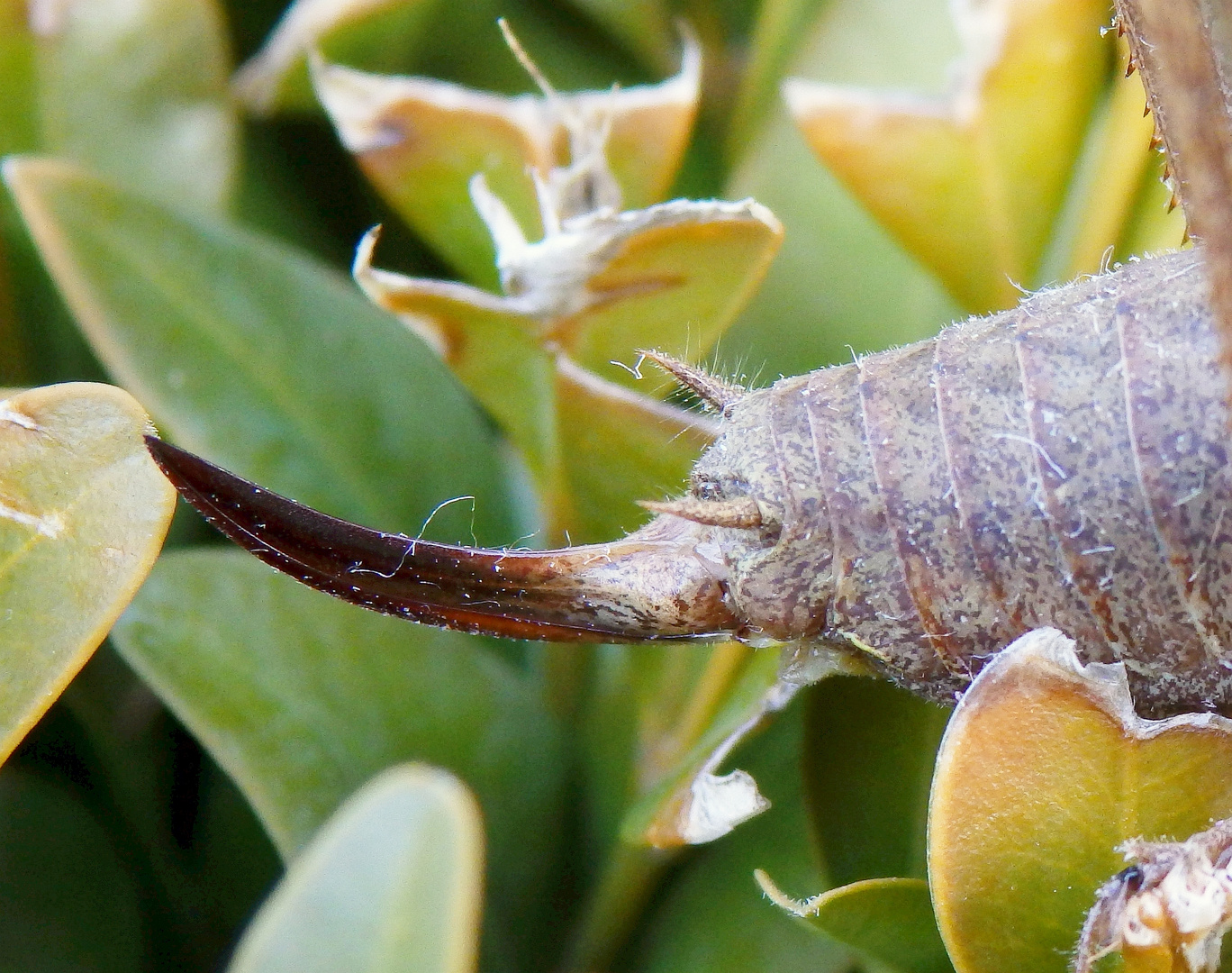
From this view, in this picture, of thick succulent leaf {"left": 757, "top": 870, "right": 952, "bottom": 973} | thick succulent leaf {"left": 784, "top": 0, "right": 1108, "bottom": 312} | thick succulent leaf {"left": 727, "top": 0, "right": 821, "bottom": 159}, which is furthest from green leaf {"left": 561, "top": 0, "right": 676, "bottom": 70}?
thick succulent leaf {"left": 757, "top": 870, "right": 952, "bottom": 973}

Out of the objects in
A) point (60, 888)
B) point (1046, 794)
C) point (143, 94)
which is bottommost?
point (60, 888)

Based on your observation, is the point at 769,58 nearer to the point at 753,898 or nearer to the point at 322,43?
the point at 322,43

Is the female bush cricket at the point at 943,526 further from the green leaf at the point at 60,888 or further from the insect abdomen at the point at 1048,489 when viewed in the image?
the green leaf at the point at 60,888

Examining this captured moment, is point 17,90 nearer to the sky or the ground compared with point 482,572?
nearer to the sky

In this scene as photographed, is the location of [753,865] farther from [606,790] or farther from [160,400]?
[160,400]

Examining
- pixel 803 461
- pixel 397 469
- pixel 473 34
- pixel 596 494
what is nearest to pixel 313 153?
pixel 473 34

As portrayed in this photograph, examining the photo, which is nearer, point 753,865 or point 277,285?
point 753,865

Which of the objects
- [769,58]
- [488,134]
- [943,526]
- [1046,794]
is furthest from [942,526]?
[769,58]
